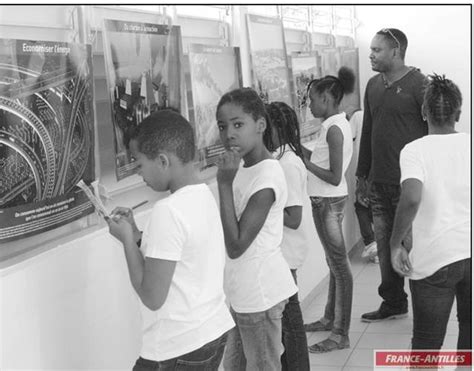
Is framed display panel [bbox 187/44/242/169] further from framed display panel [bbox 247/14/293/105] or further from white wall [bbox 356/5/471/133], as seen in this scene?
white wall [bbox 356/5/471/133]

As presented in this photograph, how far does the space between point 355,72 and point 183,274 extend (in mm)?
5263

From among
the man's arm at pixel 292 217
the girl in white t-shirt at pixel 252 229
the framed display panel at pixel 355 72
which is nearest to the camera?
the girl in white t-shirt at pixel 252 229

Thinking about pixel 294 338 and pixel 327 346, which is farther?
pixel 327 346

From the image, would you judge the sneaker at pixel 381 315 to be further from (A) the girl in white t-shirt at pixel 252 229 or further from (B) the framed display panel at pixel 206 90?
(A) the girl in white t-shirt at pixel 252 229

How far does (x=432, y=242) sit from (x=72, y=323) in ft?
4.29

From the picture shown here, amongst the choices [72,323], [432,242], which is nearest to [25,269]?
[72,323]

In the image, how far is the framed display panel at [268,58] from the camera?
4.12 m

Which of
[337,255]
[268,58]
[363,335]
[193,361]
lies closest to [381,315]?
[363,335]

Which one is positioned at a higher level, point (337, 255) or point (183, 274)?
point (183, 274)

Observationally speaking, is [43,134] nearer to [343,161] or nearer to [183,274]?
[183,274]

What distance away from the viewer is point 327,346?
4102 mm

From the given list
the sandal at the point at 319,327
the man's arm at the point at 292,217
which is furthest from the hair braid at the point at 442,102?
the sandal at the point at 319,327

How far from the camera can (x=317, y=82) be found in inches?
163

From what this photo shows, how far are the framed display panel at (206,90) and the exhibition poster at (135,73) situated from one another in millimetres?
205
